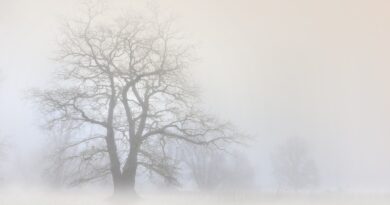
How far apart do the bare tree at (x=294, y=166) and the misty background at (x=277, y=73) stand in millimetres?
52

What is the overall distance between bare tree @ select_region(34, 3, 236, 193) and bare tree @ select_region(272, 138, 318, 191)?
0.37 m

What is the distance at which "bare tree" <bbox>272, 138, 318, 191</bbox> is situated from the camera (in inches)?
116

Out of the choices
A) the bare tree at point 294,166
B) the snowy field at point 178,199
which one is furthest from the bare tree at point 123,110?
the bare tree at point 294,166

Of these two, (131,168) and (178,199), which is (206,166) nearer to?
(178,199)

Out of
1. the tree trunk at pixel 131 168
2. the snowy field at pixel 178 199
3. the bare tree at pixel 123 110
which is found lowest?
the snowy field at pixel 178 199

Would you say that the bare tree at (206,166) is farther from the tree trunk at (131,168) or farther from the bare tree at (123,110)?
the tree trunk at (131,168)

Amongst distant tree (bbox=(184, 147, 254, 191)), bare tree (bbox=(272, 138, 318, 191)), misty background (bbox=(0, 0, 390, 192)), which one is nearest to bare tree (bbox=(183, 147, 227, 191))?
distant tree (bbox=(184, 147, 254, 191))

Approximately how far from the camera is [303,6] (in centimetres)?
333

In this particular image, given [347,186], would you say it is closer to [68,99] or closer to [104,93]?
[104,93]

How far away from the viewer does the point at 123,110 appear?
288 cm

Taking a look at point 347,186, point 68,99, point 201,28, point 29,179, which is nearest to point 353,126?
point 347,186

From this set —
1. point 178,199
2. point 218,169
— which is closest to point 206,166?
point 218,169

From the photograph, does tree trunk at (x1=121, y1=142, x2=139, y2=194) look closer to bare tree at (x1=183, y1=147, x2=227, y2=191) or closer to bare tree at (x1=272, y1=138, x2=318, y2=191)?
bare tree at (x1=183, y1=147, x2=227, y2=191)

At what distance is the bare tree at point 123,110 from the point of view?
2844 millimetres
